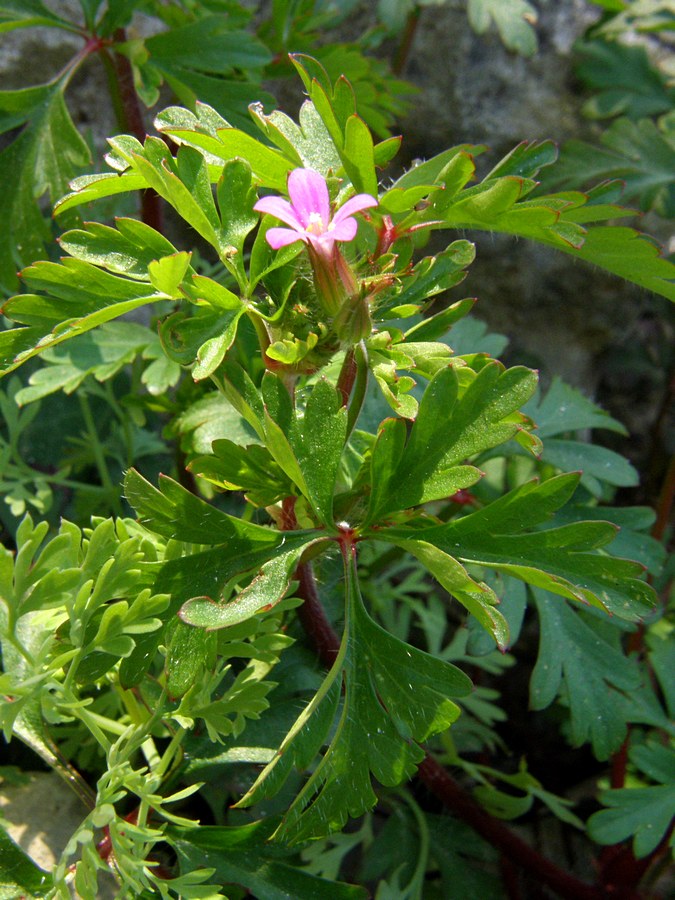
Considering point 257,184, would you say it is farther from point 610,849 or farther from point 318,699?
point 610,849

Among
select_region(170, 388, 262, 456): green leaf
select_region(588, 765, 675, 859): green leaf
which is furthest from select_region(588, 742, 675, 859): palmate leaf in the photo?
select_region(170, 388, 262, 456): green leaf

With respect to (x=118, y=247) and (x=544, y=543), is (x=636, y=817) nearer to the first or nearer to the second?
(x=544, y=543)

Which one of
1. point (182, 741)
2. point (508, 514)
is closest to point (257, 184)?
point (508, 514)

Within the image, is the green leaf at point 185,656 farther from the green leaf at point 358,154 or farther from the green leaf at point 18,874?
the green leaf at point 358,154

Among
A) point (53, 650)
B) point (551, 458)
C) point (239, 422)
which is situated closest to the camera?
point (53, 650)

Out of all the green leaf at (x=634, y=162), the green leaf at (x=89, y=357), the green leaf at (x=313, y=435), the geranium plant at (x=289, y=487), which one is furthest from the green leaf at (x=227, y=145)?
the green leaf at (x=634, y=162)

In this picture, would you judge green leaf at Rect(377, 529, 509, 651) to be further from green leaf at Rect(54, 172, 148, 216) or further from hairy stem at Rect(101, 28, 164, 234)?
hairy stem at Rect(101, 28, 164, 234)
